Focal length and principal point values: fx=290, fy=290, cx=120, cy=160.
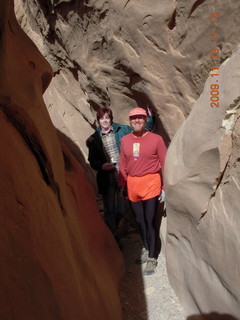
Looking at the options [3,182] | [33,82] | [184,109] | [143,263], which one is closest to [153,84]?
[184,109]

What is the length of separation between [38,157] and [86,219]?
1.19m

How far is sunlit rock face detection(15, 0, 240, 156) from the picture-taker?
2.31 meters

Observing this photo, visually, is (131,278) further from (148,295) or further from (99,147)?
(99,147)

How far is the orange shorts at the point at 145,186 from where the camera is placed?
2602 millimetres

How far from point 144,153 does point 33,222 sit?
52.5 inches

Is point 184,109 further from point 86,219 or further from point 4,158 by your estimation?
point 4,158

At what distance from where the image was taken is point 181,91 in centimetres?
268

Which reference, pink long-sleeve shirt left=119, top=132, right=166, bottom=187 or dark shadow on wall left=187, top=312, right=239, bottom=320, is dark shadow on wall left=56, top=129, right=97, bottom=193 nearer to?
pink long-sleeve shirt left=119, top=132, right=166, bottom=187

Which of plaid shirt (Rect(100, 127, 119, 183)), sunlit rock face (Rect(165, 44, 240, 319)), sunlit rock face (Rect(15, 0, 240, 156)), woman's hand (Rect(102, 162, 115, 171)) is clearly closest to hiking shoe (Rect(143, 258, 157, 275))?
sunlit rock face (Rect(165, 44, 240, 319))

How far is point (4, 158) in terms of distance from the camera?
1.39 m

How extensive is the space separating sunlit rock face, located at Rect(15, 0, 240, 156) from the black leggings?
2.65ft

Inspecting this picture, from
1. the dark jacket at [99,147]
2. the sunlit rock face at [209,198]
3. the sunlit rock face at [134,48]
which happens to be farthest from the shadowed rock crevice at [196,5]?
the dark jacket at [99,147]
